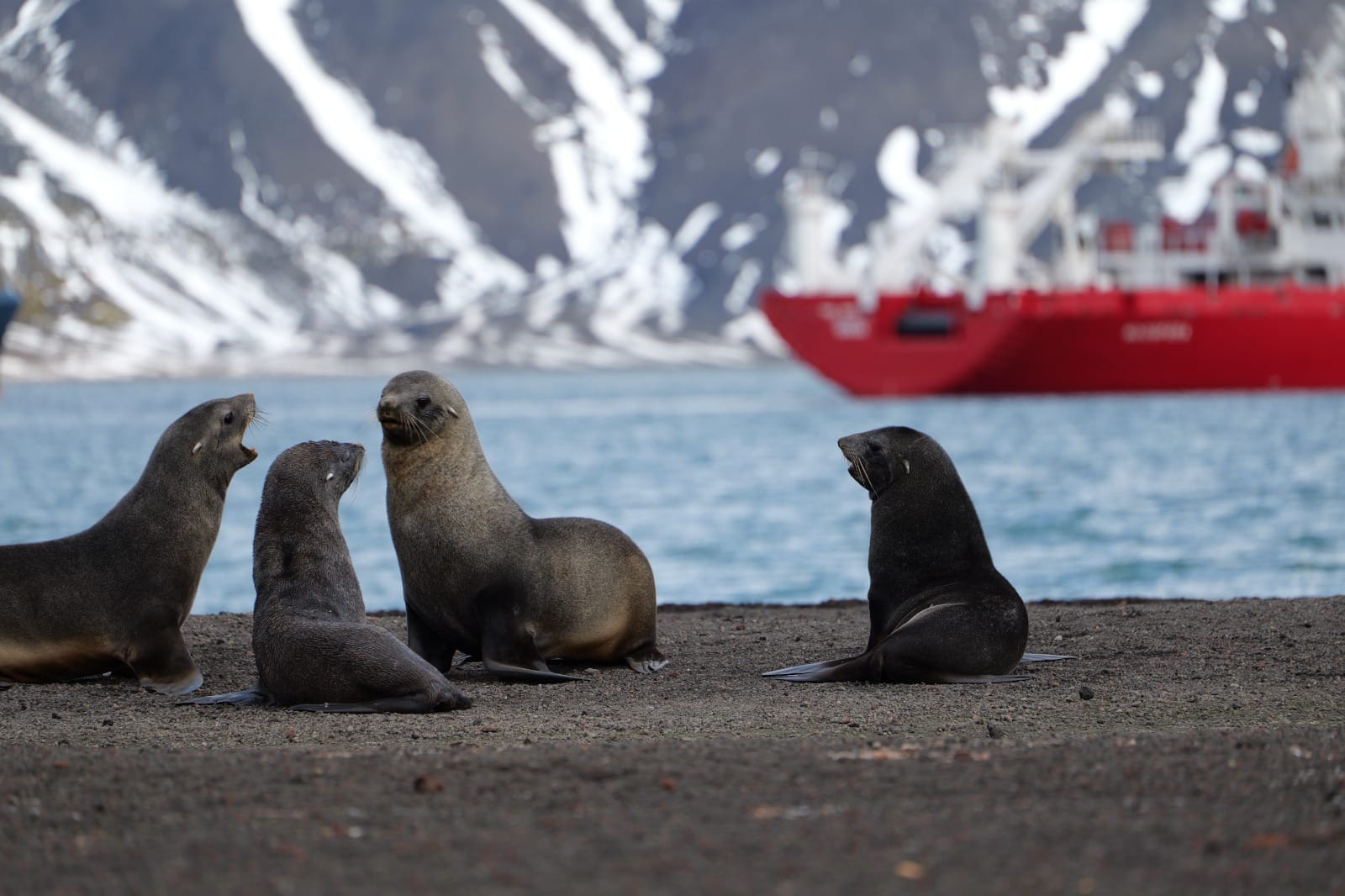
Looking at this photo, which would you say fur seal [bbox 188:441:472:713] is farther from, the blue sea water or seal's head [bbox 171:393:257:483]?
the blue sea water

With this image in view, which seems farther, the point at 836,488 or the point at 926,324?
the point at 926,324

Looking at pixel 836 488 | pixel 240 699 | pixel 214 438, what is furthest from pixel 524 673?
pixel 836 488

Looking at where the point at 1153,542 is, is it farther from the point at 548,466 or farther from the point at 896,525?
the point at 548,466

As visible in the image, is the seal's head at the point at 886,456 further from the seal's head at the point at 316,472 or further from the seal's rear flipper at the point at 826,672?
the seal's head at the point at 316,472

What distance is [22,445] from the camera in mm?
56875

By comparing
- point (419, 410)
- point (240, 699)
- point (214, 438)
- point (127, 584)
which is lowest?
point (240, 699)

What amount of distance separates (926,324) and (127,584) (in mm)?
46883

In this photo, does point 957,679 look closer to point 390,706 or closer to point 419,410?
point 390,706

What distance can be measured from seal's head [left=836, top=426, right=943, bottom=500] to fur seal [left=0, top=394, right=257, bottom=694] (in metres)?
2.61

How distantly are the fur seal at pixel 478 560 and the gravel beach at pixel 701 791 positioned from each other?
1.23 feet

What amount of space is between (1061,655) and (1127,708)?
4.85 feet

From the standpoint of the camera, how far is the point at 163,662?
7.97 metres

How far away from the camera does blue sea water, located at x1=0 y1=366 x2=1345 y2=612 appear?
19.3 meters

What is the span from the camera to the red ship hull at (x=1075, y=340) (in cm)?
4950
